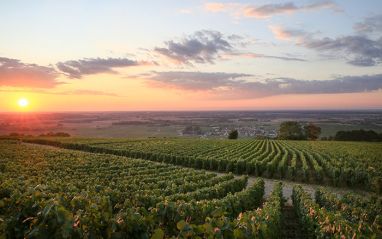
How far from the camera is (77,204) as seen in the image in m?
5.27

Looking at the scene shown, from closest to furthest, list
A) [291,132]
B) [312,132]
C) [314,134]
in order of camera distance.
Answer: [314,134] → [312,132] → [291,132]

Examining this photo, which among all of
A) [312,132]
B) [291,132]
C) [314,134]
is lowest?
[314,134]

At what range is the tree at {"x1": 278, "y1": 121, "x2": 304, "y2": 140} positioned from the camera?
84.2 metres

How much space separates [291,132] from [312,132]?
7.74m

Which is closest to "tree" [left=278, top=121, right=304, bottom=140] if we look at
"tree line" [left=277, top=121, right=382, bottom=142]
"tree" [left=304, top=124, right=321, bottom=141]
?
"tree line" [left=277, top=121, right=382, bottom=142]

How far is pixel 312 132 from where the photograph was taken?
83500 mm

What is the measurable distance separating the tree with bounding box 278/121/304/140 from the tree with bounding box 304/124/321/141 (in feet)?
9.66

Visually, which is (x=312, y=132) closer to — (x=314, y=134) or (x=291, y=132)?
(x=314, y=134)

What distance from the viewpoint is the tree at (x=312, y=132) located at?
83250 millimetres

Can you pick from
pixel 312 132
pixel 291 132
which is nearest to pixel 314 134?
pixel 312 132

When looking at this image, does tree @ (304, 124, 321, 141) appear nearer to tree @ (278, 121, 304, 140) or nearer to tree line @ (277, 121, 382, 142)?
tree line @ (277, 121, 382, 142)

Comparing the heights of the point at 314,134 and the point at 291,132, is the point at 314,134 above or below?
below

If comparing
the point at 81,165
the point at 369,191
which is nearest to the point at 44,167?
the point at 81,165

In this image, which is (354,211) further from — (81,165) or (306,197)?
(81,165)
